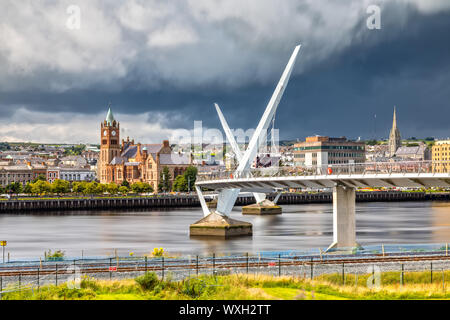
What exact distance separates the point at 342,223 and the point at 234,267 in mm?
16573

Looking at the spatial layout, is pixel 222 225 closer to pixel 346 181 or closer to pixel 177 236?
pixel 177 236

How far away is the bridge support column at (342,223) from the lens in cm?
5216

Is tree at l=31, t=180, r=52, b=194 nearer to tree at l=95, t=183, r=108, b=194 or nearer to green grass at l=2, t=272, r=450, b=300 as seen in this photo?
tree at l=95, t=183, r=108, b=194

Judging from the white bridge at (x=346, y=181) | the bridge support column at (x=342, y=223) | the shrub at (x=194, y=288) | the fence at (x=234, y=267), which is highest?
the white bridge at (x=346, y=181)

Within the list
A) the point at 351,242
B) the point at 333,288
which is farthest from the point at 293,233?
the point at 333,288

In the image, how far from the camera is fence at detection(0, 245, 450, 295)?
3491 centimetres

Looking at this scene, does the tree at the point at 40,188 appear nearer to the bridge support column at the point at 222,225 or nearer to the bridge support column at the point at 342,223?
the bridge support column at the point at 222,225

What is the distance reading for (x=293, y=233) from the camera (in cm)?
8338

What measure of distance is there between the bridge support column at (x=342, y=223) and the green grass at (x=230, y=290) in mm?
19358

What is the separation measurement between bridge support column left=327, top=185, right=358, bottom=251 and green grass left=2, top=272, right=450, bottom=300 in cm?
1936

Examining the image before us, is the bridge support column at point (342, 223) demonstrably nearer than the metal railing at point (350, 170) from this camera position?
No

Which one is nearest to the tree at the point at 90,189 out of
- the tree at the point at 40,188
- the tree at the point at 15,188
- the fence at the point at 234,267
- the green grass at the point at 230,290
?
the tree at the point at 40,188

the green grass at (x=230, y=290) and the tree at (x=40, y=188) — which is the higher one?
the tree at (x=40, y=188)
